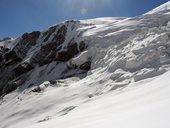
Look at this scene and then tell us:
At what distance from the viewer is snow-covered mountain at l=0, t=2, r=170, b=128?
7035 millimetres

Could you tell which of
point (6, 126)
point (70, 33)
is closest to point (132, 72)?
point (6, 126)

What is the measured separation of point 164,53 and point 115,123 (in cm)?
1218

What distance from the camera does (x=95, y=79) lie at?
19.5 metres

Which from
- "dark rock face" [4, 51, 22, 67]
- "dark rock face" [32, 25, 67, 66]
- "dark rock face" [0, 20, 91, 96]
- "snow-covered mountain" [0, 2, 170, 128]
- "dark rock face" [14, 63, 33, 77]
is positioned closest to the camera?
"snow-covered mountain" [0, 2, 170, 128]

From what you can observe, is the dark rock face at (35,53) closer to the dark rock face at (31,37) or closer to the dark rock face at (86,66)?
the dark rock face at (31,37)

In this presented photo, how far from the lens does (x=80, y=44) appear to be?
32.4 metres

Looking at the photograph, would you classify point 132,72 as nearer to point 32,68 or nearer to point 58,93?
point 58,93

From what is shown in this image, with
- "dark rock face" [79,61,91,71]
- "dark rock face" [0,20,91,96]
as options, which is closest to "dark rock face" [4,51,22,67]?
"dark rock face" [0,20,91,96]

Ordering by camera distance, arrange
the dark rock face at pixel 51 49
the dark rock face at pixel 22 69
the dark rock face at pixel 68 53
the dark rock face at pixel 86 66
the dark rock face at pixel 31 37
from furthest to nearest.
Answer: the dark rock face at pixel 31 37
the dark rock face at pixel 22 69
the dark rock face at pixel 51 49
the dark rock face at pixel 68 53
the dark rock face at pixel 86 66

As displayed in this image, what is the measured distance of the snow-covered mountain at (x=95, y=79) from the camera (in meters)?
7.04

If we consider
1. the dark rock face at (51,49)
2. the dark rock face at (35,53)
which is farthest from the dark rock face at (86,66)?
the dark rock face at (51,49)

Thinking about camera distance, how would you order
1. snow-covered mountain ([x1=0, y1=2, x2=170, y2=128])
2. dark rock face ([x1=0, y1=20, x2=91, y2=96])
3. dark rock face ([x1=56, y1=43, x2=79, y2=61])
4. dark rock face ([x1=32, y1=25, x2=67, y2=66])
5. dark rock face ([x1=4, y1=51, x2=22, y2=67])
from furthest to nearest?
1. dark rock face ([x1=4, y1=51, x2=22, y2=67])
2. dark rock face ([x1=32, y1=25, x2=67, y2=66])
3. dark rock face ([x1=0, y1=20, x2=91, y2=96])
4. dark rock face ([x1=56, y1=43, x2=79, y2=61])
5. snow-covered mountain ([x1=0, y1=2, x2=170, y2=128])

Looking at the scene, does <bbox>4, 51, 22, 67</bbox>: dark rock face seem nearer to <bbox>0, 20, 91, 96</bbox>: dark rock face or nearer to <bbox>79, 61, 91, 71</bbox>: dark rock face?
<bbox>0, 20, 91, 96</bbox>: dark rock face

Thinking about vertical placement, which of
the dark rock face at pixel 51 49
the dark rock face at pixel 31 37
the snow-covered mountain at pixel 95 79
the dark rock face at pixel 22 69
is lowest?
the snow-covered mountain at pixel 95 79
